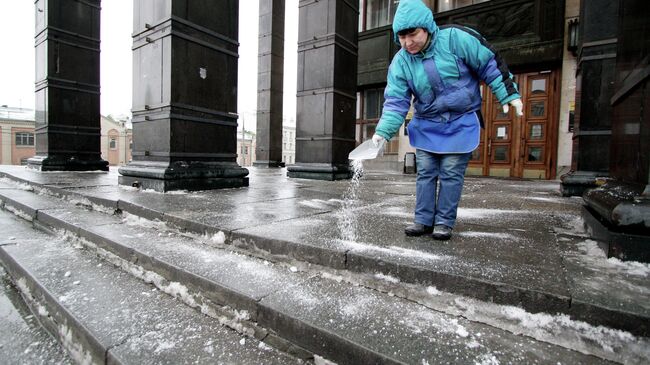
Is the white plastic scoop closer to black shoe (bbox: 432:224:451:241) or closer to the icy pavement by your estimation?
the icy pavement

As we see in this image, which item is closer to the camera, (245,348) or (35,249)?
(245,348)

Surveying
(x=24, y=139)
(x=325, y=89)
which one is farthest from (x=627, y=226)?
(x=24, y=139)

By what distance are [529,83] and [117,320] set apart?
1202cm

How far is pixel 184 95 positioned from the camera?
4703 millimetres

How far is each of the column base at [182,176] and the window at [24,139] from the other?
165ft

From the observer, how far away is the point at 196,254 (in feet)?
7.25

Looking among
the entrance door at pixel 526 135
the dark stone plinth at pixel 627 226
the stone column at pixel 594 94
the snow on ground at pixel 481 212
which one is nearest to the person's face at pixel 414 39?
the dark stone plinth at pixel 627 226

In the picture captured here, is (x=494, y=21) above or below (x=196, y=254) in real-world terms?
above

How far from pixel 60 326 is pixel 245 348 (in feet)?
3.33

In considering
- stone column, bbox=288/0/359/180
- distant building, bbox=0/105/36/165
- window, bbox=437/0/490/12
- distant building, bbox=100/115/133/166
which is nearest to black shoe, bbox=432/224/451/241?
stone column, bbox=288/0/359/180

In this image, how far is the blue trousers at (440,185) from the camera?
7.47 feet

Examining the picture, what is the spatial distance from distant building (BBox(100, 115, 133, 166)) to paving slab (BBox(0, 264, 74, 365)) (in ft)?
174

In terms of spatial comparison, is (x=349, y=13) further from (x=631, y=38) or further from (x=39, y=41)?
(x=39, y=41)

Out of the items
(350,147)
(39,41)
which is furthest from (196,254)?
(39,41)
